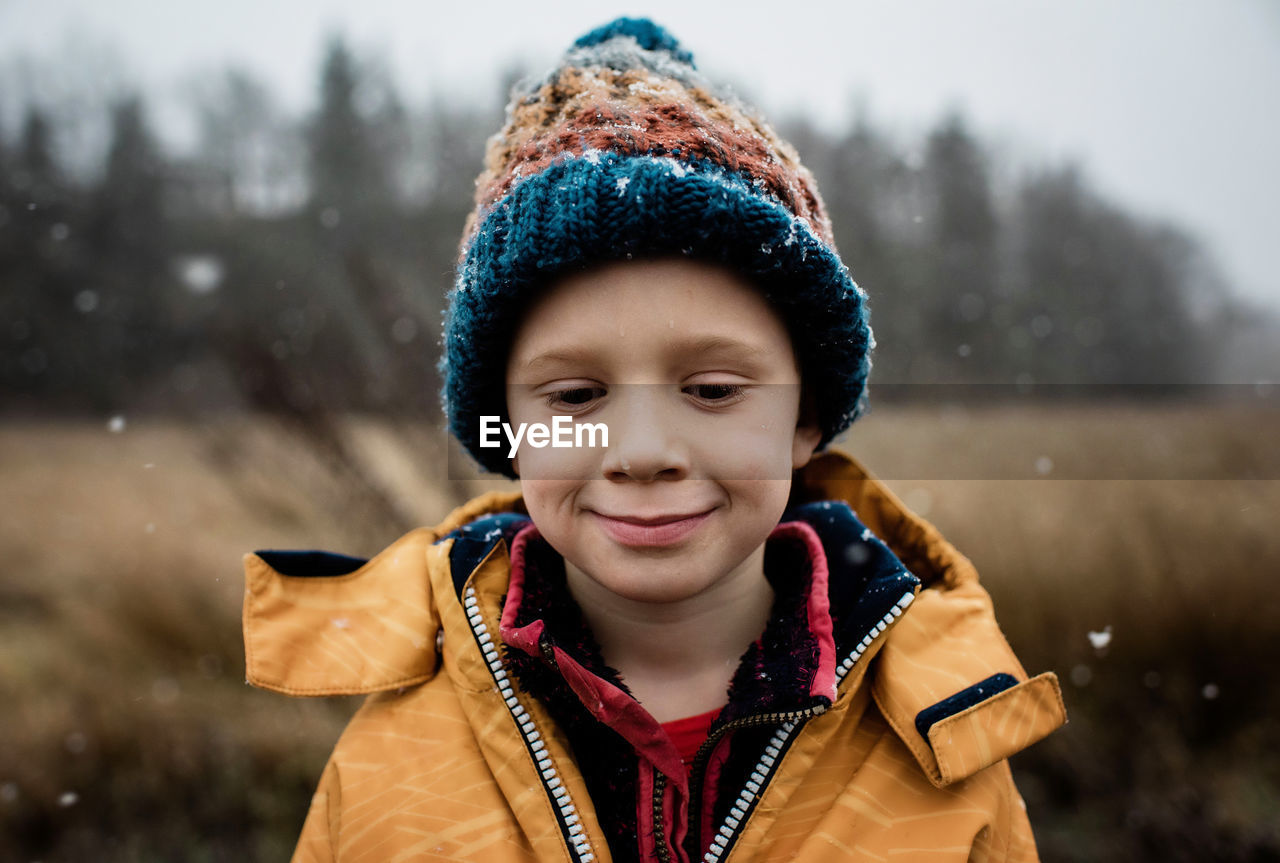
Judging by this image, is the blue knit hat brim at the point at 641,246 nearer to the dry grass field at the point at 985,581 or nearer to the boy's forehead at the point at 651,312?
the boy's forehead at the point at 651,312

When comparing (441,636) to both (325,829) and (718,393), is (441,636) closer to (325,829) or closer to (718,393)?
(325,829)

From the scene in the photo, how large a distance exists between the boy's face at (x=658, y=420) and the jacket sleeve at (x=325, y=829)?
626 mm

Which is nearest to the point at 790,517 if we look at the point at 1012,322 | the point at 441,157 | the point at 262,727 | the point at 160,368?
the point at 262,727

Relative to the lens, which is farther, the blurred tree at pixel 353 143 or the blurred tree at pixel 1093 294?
the blurred tree at pixel 353 143

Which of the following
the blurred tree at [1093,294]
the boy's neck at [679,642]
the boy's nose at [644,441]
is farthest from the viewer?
the blurred tree at [1093,294]

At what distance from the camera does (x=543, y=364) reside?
122 cm

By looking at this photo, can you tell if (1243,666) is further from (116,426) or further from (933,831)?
(116,426)

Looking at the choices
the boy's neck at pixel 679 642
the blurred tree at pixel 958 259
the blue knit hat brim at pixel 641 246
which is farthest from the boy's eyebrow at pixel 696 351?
the blurred tree at pixel 958 259

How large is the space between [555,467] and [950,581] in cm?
89

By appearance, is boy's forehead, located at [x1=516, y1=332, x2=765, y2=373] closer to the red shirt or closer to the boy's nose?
the boy's nose

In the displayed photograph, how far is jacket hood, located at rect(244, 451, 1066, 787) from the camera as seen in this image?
1.22m

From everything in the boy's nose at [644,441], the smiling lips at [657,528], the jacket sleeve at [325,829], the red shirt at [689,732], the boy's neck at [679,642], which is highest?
the boy's nose at [644,441]

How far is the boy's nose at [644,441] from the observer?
1.12 metres

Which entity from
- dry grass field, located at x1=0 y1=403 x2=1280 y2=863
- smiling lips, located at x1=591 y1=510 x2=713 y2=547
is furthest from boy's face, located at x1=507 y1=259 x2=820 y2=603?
dry grass field, located at x1=0 y1=403 x2=1280 y2=863
